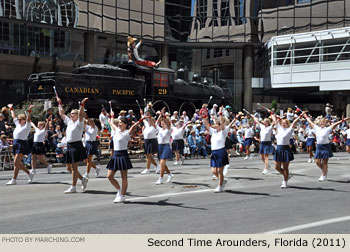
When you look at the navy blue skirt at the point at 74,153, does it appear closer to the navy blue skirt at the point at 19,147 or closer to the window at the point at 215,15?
the navy blue skirt at the point at 19,147

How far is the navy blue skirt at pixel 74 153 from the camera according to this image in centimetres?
1052

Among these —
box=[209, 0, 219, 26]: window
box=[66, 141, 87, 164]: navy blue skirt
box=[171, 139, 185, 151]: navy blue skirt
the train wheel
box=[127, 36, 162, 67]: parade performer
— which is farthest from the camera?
box=[209, 0, 219, 26]: window

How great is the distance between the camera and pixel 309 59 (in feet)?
137

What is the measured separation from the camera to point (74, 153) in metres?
10.6

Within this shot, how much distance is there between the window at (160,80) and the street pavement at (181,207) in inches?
537

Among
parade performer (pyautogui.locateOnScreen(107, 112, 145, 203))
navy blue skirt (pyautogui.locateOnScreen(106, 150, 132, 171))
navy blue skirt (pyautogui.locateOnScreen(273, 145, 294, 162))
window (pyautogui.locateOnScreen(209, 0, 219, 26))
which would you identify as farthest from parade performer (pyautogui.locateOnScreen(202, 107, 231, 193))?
window (pyautogui.locateOnScreen(209, 0, 219, 26))

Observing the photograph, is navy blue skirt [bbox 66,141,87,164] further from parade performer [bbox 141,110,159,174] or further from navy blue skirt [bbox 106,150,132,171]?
parade performer [bbox 141,110,159,174]

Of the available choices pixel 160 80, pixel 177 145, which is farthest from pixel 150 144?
pixel 160 80

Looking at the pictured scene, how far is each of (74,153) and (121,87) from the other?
14885 millimetres

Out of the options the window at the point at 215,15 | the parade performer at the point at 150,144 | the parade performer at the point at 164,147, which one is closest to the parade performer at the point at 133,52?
the parade performer at the point at 150,144

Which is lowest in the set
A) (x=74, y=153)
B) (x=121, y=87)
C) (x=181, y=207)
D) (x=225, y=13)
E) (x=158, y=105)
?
(x=181, y=207)

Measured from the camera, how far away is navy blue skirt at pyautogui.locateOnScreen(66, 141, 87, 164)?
1052cm

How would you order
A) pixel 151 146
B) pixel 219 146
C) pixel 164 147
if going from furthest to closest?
pixel 151 146
pixel 164 147
pixel 219 146

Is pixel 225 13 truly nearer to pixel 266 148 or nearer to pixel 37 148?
pixel 266 148
